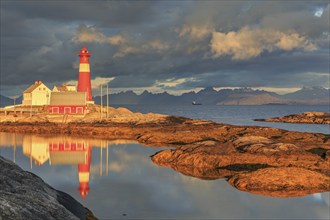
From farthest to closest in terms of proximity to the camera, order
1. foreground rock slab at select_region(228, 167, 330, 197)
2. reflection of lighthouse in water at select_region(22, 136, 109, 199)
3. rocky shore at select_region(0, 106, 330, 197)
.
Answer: reflection of lighthouse in water at select_region(22, 136, 109, 199) < rocky shore at select_region(0, 106, 330, 197) < foreground rock slab at select_region(228, 167, 330, 197)

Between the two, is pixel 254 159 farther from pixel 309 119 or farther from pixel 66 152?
pixel 309 119

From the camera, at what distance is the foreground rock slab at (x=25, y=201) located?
11.3 metres

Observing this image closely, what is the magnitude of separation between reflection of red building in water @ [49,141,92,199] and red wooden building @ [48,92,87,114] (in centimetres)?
2898

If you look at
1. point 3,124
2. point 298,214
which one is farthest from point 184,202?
point 3,124

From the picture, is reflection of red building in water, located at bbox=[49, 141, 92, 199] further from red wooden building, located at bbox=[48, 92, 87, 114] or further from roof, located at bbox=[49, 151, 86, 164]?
red wooden building, located at bbox=[48, 92, 87, 114]

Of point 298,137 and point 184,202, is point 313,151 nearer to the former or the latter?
point 298,137

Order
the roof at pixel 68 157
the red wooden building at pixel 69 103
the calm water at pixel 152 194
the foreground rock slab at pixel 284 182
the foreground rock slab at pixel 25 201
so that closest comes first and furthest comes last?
the foreground rock slab at pixel 25 201 < the calm water at pixel 152 194 < the foreground rock slab at pixel 284 182 < the roof at pixel 68 157 < the red wooden building at pixel 69 103

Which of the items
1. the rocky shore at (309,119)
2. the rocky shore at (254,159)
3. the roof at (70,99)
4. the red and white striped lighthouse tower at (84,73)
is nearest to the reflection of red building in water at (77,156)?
the rocky shore at (254,159)

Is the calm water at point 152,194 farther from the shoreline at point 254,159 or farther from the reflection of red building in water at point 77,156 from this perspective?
the shoreline at point 254,159

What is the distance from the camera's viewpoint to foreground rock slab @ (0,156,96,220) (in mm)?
11277

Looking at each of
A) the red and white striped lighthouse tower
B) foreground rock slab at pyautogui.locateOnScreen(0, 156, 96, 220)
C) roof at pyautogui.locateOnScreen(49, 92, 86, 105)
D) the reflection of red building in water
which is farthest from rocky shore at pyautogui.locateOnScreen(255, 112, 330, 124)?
foreground rock slab at pyautogui.locateOnScreen(0, 156, 96, 220)

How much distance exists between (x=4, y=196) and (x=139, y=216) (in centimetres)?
949

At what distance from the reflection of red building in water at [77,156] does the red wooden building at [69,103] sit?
1141 inches

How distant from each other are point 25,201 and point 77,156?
31653mm
